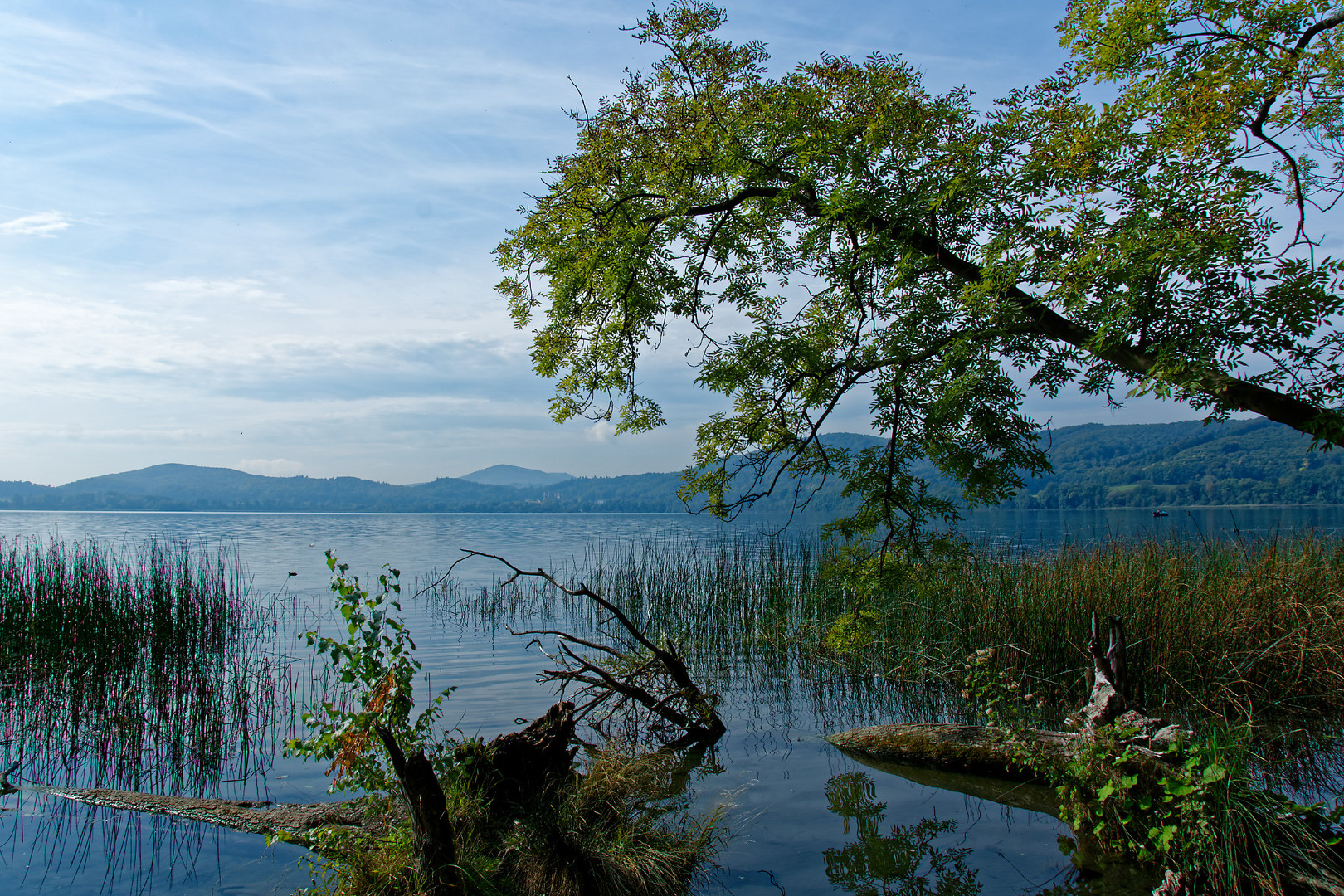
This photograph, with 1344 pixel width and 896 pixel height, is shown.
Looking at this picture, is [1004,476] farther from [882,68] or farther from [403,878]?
[403,878]

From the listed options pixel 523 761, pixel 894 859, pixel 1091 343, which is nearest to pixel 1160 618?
pixel 1091 343

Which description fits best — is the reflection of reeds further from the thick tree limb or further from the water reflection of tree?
the thick tree limb

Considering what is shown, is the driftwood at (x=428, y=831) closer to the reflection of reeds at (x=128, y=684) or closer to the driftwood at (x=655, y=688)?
the driftwood at (x=655, y=688)

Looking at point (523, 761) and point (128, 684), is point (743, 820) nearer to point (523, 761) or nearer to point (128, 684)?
point (523, 761)

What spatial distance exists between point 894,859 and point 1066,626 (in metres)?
3.71

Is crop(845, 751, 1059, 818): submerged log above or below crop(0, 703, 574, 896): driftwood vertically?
below

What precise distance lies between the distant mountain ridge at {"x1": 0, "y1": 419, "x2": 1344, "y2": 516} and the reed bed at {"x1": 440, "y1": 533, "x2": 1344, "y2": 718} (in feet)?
7.09

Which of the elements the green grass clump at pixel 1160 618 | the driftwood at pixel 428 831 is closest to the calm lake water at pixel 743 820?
the driftwood at pixel 428 831

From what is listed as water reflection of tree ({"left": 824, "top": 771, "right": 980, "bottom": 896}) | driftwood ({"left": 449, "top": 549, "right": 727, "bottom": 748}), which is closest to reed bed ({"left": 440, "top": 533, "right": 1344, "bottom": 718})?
driftwood ({"left": 449, "top": 549, "right": 727, "bottom": 748})

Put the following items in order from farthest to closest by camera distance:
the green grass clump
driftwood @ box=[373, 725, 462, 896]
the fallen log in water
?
the green grass clump → the fallen log in water → driftwood @ box=[373, 725, 462, 896]

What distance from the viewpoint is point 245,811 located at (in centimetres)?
446

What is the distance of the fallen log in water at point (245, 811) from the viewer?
4.12 m

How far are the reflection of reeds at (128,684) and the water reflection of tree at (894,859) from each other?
4453 mm

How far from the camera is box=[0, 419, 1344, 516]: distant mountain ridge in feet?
194
